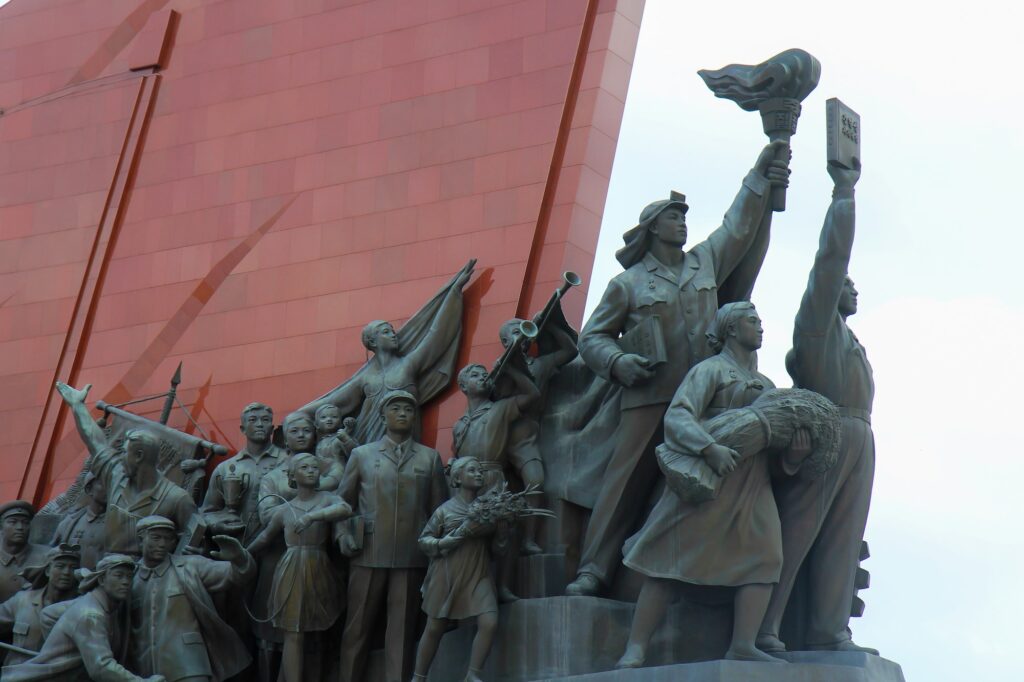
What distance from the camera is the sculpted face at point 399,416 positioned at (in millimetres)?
12164

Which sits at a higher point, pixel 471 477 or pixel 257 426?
pixel 257 426

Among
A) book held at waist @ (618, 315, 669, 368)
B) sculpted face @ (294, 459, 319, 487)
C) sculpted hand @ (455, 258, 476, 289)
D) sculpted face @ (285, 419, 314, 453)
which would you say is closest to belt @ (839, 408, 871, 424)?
book held at waist @ (618, 315, 669, 368)

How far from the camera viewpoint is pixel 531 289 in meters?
13.0

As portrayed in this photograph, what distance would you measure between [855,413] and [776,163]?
63.0 inches

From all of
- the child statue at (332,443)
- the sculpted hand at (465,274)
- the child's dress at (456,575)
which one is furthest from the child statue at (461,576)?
the sculpted hand at (465,274)

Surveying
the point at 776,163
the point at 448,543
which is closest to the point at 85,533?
the point at 448,543

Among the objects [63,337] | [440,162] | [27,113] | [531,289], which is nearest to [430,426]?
[531,289]

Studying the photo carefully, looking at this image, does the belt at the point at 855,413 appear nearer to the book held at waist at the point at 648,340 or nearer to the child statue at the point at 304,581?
the book held at waist at the point at 648,340

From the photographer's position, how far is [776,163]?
12148 millimetres

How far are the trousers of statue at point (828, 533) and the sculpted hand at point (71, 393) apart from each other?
5.27m

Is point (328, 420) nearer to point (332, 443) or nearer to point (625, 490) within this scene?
point (332, 443)

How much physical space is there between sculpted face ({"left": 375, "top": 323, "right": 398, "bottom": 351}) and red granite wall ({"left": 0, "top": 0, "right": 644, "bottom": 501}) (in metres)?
0.47

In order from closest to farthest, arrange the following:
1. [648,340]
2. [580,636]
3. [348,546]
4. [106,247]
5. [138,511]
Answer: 1. [580,636]
2. [648,340]
3. [348,546]
4. [138,511]
5. [106,247]

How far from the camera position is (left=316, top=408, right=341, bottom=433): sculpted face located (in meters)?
12.7
